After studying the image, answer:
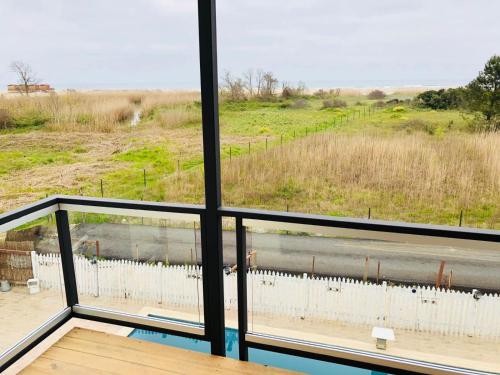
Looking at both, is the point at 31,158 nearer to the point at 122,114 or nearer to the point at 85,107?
the point at 85,107

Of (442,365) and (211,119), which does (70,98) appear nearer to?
(211,119)

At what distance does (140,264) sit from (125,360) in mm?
625

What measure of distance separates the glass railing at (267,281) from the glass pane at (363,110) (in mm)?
504

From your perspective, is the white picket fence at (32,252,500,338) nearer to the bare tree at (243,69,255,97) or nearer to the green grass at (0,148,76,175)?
the bare tree at (243,69,255,97)

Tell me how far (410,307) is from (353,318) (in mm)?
339

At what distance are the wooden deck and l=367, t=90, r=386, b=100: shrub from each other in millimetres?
2252

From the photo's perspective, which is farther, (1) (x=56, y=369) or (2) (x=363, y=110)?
(2) (x=363, y=110)

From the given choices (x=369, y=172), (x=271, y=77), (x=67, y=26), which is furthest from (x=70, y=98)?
(x=369, y=172)

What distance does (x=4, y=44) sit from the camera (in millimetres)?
4250

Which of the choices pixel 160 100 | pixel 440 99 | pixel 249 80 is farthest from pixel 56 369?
pixel 440 99

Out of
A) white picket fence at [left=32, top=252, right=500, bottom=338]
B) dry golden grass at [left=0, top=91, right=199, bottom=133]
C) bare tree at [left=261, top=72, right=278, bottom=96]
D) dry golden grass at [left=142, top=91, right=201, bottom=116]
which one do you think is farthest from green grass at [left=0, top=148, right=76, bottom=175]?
bare tree at [left=261, top=72, right=278, bottom=96]

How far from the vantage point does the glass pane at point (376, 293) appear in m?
2.17

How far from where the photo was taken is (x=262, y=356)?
2.51m

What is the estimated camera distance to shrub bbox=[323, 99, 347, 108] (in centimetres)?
347
